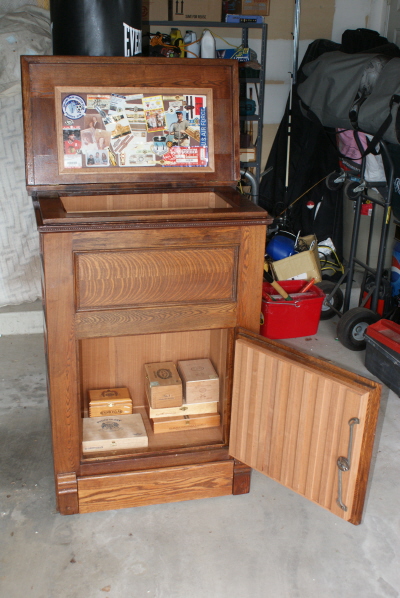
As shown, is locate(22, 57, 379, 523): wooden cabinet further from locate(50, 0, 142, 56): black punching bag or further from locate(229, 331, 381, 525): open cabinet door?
locate(50, 0, 142, 56): black punching bag

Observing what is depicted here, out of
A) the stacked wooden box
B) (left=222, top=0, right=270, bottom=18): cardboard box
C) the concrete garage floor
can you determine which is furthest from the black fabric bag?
the concrete garage floor

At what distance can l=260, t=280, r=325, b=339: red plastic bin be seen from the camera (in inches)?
138

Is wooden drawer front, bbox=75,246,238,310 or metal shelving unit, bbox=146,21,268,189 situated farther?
metal shelving unit, bbox=146,21,268,189

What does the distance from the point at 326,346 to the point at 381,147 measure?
118cm

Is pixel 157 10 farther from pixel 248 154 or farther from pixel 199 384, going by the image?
pixel 199 384

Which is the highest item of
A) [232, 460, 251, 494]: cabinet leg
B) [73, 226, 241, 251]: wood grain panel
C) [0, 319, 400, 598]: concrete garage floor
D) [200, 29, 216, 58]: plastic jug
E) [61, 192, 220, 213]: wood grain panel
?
[200, 29, 216, 58]: plastic jug

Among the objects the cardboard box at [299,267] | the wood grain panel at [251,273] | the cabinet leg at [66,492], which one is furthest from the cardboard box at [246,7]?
the cabinet leg at [66,492]

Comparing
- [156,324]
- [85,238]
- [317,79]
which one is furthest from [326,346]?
[85,238]

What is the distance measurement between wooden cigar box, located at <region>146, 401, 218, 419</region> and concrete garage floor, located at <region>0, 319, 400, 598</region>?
0.33 meters

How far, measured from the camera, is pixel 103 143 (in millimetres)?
2143

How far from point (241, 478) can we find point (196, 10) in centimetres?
367

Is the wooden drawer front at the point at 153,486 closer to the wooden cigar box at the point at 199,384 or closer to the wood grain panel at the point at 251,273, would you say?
the wooden cigar box at the point at 199,384

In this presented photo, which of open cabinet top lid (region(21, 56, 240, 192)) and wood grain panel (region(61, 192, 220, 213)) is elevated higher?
open cabinet top lid (region(21, 56, 240, 192))

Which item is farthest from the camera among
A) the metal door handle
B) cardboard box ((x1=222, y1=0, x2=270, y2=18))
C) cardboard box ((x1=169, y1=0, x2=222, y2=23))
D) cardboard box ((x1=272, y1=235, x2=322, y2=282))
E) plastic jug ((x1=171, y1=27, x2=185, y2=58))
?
cardboard box ((x1=222, y1=0, x2=270, y2=18))
